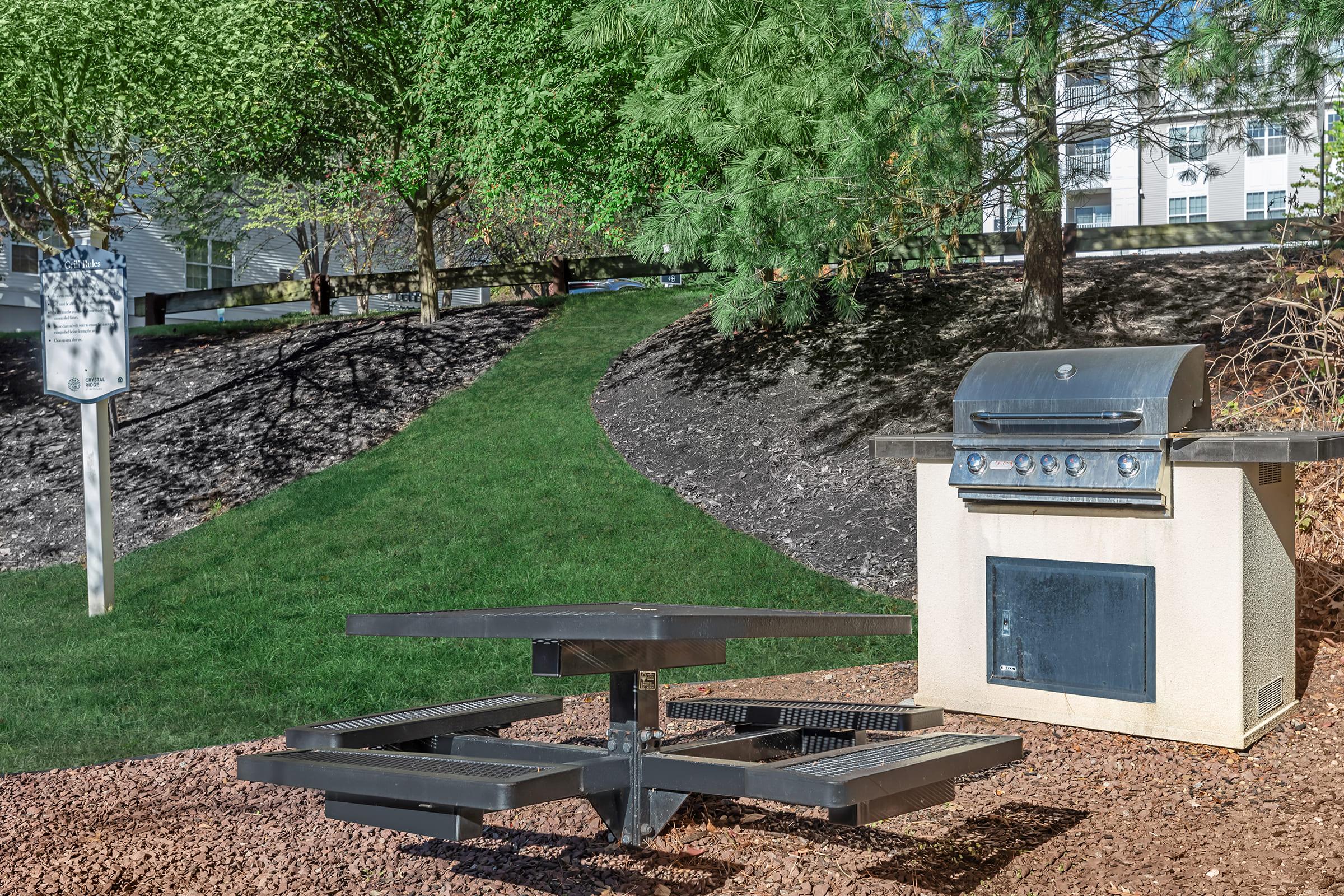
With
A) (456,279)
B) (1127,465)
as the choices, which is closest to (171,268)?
(456,279)

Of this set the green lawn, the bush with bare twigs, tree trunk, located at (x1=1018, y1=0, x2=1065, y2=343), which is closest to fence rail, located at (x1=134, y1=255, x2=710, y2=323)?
the green lawn

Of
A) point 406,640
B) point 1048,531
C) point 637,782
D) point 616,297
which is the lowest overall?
point 406,640

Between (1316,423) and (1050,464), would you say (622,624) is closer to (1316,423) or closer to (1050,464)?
(1050,464)

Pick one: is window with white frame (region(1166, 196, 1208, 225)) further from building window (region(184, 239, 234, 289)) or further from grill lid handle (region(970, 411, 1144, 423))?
grill lid handle (region(970, 411, 1144, 423))

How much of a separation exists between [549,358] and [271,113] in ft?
14.3

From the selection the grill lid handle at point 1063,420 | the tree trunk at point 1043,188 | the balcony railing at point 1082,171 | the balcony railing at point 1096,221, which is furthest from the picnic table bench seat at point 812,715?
Result: the balcony railing at point 1096,221

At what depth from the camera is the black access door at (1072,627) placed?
4.51 meters

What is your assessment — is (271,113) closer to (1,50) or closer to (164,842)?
(1,50)

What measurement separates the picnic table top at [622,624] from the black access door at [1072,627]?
1.53 m

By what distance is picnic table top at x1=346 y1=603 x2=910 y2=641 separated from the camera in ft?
8.99

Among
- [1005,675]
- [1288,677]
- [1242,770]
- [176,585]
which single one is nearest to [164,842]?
[1005,675]

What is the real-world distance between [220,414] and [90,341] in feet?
16.1

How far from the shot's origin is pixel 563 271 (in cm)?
1739

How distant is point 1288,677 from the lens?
15.8ft
